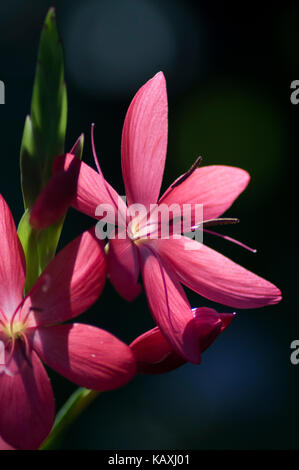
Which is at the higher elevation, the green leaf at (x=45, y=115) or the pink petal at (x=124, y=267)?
the green leaf at (x=45, y=115)

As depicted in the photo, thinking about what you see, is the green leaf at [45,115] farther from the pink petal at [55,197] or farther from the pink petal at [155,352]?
the pink petal at [155,352]

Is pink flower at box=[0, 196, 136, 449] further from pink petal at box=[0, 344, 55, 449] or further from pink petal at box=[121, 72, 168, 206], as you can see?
pink petal at box=[121, 72, 168, 206]

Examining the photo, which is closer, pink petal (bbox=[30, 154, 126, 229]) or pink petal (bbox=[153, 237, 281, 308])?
pink petal (bbox=[30, 154, 126, 229])

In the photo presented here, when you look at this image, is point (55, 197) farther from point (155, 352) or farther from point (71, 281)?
point (155, 352)

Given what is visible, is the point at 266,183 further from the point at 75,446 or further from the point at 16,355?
the point at 16,355

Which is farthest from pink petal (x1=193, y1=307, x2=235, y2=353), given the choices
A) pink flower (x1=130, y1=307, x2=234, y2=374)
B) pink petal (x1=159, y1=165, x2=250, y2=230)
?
pink petal (x1=159, y1=165, x2=250, y2=230)

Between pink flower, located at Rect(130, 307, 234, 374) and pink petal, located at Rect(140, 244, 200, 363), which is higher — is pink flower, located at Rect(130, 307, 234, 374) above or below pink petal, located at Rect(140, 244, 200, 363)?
below

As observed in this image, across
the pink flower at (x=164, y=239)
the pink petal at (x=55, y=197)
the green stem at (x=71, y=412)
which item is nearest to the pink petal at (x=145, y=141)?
the pink flower at (x=164, y=239)
